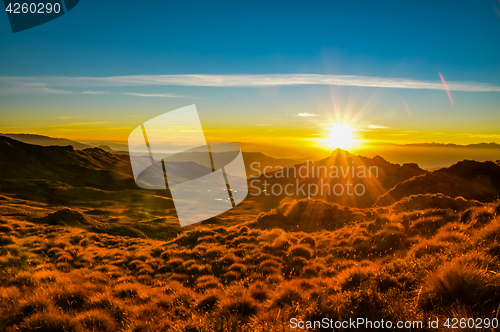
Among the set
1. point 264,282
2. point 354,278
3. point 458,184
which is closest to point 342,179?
point 458,184

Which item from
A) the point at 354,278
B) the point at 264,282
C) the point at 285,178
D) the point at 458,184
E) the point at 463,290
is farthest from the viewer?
the point at 285,178

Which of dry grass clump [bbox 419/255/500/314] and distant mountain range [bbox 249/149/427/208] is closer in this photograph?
dry grass clump [bbox 419/255/500/314]

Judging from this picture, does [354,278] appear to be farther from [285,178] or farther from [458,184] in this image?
[285,178]

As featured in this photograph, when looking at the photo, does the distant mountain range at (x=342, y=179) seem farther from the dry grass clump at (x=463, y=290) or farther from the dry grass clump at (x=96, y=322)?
the dry grass clump at (x=96, y=322)

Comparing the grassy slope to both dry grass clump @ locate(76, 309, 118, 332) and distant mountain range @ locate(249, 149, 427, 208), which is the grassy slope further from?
distant mountain range @ locate(249, 149, 427, 208)

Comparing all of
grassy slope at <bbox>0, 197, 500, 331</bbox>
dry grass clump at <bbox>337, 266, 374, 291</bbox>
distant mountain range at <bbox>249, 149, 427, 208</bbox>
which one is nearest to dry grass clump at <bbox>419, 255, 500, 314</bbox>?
grassy slope at <bbox>0, 197, 500, 331</bbox>

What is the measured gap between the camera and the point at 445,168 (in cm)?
4891

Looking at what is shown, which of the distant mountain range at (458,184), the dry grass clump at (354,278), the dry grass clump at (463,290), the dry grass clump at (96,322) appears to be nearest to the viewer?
the dry grass clump at (463,290)

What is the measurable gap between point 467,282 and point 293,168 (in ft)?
402

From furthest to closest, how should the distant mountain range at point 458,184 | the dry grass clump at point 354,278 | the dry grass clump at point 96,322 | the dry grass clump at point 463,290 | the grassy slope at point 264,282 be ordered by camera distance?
the distant mountain range at point 458,184, the dry grass clump at point 354,278, the dry grass clump at point 96,322, the grassy slope at point 264,282, the dry grass clump at point 463,290

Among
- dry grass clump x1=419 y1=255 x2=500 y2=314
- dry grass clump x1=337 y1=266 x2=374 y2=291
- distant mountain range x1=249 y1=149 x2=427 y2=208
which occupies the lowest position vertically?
distant mountain range x1=249 y1=149 x2=427 y2=208

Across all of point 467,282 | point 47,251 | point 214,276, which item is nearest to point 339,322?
point 467,282

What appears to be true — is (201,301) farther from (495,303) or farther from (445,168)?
(445,168)

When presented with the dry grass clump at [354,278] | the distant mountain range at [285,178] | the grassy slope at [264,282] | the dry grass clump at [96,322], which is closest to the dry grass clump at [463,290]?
the grassy slope at [264,282]
